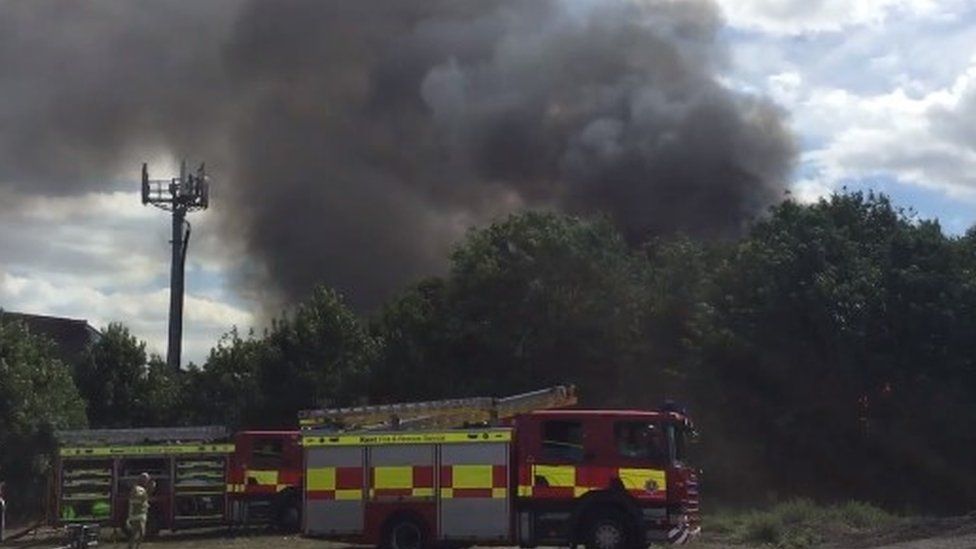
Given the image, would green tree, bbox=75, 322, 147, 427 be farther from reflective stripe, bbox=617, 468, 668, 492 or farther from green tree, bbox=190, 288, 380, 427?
reflective stripe, bbox=617, 468, 668, 492

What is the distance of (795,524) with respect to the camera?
2555 cm

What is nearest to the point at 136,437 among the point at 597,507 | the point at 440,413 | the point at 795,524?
the point at 440,413

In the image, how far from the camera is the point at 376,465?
843 inches

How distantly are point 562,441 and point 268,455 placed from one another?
32.0 ft

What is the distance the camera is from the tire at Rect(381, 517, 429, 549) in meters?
21.0

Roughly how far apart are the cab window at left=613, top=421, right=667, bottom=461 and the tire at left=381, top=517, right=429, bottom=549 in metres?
3.27

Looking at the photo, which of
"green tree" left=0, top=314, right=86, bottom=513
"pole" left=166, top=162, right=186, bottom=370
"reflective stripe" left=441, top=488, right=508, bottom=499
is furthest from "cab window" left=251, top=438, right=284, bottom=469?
"pole" left=166, top=162, right=186, bottom=370

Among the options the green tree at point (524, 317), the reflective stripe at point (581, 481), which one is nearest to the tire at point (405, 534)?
the reflective stripe at point (581, 481)

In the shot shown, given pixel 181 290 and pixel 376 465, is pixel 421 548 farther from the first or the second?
pixel 181 290

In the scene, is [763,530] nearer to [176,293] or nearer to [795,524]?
[795,524]

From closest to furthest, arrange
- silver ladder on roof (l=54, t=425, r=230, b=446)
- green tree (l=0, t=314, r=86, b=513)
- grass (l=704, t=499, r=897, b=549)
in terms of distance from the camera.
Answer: grass (l=704, t=499, r=897, b=549), silver ladder on roof (l=54, t=425, r=230, b=446), green tree (l=0, t=314, r=86, b=513)

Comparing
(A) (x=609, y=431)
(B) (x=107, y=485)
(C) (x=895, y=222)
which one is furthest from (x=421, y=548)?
(C) (x=895, y=222)

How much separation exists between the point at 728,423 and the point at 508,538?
1771 cm

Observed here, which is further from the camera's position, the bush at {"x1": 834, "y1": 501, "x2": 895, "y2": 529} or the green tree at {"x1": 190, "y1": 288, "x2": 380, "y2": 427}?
the green tree at {"x1": 190, "y1": 288, "x2": 380, "y2": 427}
